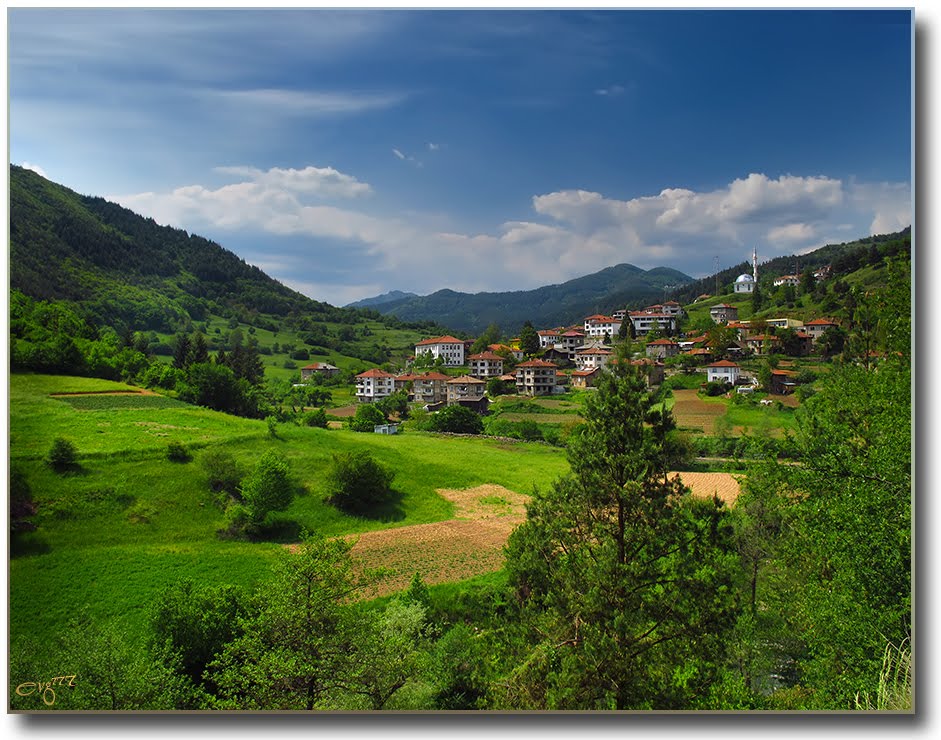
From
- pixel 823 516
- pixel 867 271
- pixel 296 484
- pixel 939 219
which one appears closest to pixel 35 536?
pixel 296 484

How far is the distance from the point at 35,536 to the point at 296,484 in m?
2.30

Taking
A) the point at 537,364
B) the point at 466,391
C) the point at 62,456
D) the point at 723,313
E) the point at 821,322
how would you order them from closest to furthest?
the point at 62,456, the point at 821,322, the point at 723,313, the point at 537,364, the point at 466,391

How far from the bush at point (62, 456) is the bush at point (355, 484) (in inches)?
94.6

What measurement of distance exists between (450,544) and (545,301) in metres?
2.87

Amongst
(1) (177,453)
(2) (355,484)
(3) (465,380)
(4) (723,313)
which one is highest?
(4) (723,313)

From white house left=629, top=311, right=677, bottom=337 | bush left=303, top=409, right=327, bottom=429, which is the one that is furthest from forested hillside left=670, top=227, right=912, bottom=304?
bush left=303, top=409, right=327, bottom=429

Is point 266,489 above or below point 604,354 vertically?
below

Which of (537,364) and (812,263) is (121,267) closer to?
(537,364)

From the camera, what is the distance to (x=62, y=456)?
516cm

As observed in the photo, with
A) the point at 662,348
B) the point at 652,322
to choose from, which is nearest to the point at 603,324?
the point at 652,322

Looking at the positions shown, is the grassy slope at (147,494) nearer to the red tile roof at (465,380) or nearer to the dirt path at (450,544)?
the dirt path at (450,544)

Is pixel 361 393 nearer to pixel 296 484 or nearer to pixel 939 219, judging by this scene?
pixel 296 484

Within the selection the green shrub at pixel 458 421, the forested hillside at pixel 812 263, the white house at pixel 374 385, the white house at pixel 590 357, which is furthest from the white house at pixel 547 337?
the white house at pixel 374 385

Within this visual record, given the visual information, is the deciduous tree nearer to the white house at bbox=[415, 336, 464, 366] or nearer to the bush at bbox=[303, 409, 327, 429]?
the white house at bbox=[415, 336, 464, 366]
